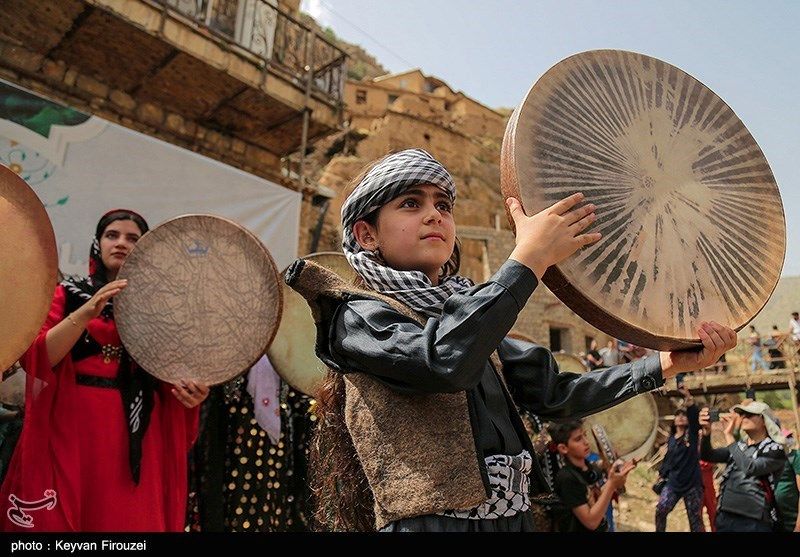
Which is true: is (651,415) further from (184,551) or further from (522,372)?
(184,551)

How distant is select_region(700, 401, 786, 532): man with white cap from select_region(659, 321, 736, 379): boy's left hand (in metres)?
3.61

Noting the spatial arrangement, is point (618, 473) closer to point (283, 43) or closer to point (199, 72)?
point (199, 72)

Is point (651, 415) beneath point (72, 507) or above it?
above

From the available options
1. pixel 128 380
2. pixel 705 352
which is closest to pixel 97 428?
pixel 128 380

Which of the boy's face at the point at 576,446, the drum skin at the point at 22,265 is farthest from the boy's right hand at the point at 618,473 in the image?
the drum skin at the point at 22,265

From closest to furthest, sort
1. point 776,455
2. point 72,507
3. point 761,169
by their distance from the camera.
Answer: point 761,169
point 72,507
point 776,455

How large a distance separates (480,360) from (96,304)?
1848mm

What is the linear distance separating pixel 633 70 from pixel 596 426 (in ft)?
11.4

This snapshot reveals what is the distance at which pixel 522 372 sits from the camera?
1.46 m

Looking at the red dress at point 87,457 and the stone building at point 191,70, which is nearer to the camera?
the red dress at point 87,457

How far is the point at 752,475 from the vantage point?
421 centimetres

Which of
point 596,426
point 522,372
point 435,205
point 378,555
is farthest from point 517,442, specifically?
point 596,426

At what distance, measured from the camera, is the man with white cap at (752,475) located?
4141mm

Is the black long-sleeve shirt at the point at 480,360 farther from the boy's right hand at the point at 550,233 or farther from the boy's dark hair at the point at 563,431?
the boy's dark hair at the point at 563,431
